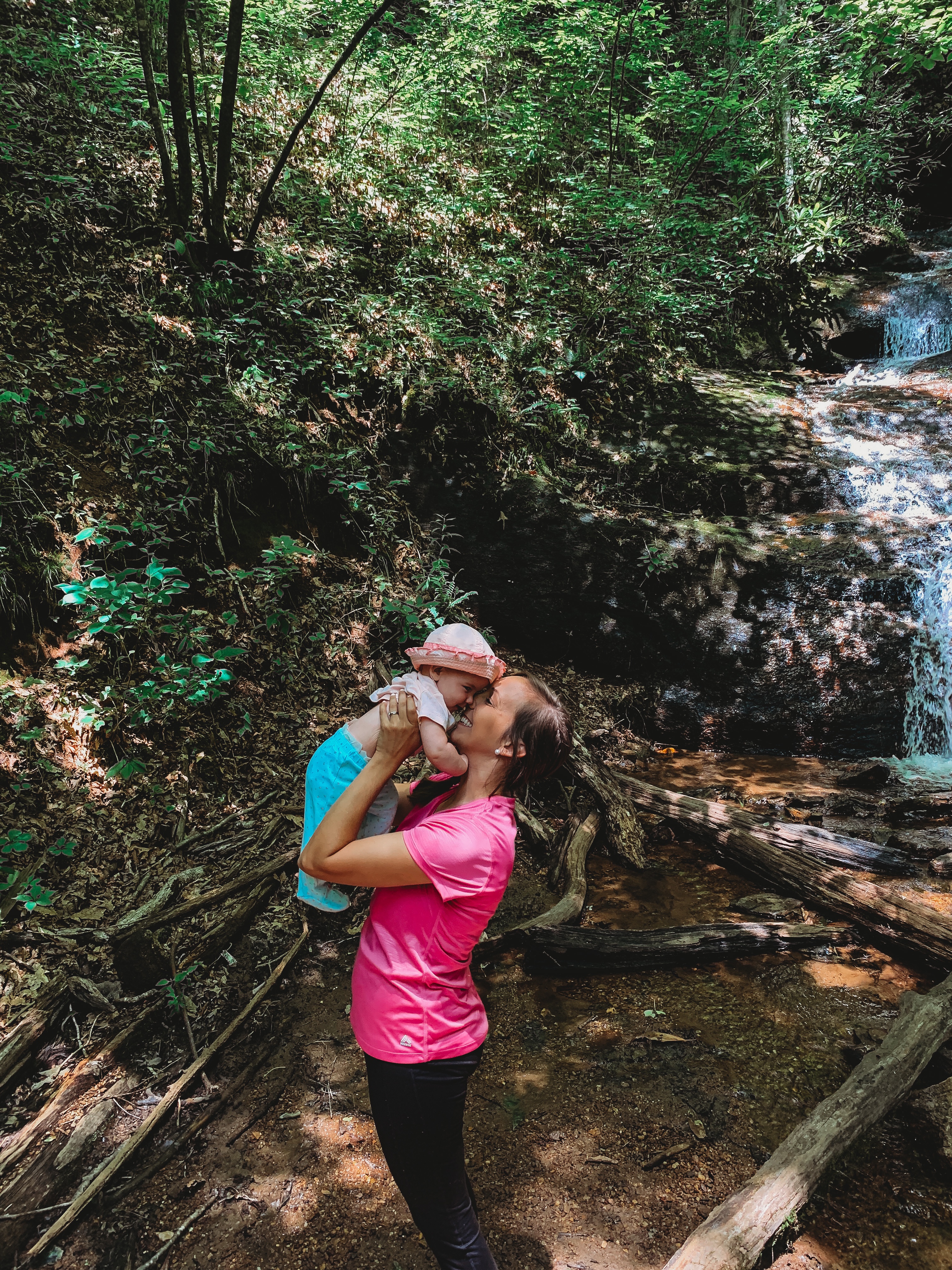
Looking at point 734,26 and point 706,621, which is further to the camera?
point 734,26

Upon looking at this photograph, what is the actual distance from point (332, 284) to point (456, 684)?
7437 mm

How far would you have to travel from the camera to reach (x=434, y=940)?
155cm

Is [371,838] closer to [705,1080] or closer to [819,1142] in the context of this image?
[819,1142]

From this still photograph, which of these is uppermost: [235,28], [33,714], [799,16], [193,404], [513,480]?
[799,16]

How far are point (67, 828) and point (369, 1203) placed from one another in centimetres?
254

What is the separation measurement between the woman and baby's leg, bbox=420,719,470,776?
0.02m

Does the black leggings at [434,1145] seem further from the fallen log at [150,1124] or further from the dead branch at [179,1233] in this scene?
the fallen log at [150,1124]

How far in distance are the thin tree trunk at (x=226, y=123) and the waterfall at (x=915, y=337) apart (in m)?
11.6

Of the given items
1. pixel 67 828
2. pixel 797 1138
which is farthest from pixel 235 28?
pixel 797 1138

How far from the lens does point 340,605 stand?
6090mm

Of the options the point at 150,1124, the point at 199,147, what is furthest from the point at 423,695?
the point at 199,147

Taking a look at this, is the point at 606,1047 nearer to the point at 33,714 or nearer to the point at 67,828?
the point at 67,828

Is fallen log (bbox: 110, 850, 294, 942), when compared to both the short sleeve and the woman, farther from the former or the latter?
the short sleeve

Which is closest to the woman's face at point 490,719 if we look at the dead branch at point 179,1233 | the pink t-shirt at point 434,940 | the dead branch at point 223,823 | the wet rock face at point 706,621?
the pink t-shirt at point 434,940
